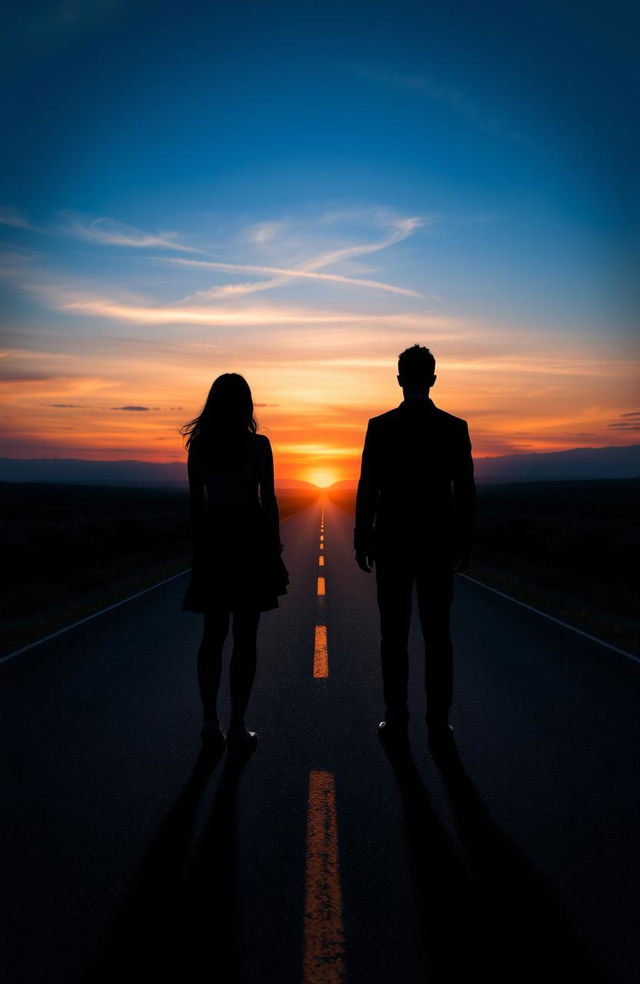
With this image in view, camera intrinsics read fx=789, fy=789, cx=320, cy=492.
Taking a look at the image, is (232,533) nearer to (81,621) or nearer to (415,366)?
(415,366)

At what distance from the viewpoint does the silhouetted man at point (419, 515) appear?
5125 mm

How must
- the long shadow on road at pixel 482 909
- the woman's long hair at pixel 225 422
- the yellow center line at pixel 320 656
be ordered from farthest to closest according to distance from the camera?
the yellow center line at pixel 320 656, the woman's long hair at pixel 225 422, the long shadow on road at pixel 482 909

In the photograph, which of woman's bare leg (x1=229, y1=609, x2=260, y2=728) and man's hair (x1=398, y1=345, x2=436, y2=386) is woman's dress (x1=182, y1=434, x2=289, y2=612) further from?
man's hair (x1=398, y1=345, x2=436, y2=386)

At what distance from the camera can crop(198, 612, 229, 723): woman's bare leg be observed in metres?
5.18

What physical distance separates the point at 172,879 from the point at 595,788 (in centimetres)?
251

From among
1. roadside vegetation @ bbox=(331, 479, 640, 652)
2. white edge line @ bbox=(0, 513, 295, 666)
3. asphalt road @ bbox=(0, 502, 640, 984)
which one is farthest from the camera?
roadside vegetation @ bbox=(331, 479, 640, 652)

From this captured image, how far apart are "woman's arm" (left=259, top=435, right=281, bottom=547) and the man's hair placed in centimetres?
104

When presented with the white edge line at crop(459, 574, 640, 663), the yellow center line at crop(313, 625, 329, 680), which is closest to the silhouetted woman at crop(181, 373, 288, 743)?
the yellow center line at crop(313, 625, 329, 680)

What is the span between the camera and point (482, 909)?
10.4 ft

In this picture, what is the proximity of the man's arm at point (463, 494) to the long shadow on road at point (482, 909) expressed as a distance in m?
1.67

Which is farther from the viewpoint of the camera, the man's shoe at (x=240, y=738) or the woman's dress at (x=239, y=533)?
the man's shoe at (x=240, y=738)

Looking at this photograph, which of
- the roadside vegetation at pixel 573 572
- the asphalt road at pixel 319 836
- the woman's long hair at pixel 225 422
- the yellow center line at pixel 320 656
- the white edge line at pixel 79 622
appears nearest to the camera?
the asphalt road at pixel 319 836

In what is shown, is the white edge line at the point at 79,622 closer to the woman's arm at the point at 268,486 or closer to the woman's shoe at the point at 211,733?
the woman's shoe at the point at 211,733

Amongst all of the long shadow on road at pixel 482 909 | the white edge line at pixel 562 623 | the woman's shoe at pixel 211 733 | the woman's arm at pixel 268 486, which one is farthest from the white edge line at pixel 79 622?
the white edge line at pixel 562 623
